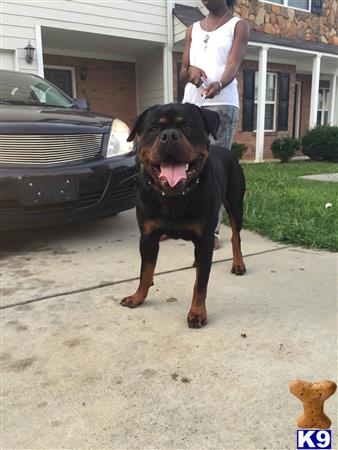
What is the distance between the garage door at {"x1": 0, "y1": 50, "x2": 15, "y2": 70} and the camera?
328 inches

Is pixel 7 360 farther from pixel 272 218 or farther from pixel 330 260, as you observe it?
pixel 272 218

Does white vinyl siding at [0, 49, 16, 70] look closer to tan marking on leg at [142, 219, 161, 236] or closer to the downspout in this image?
the downspout

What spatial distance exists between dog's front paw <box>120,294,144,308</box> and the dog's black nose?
40.4 inches

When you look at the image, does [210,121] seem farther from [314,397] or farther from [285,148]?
[285,148]

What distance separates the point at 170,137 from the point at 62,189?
172cm

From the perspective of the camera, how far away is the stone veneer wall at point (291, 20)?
1167cm

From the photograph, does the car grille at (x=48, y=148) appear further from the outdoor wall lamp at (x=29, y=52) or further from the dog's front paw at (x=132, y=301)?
the outdoor wall lamp at (x=29, y=52)

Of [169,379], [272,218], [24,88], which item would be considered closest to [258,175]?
[272,218]

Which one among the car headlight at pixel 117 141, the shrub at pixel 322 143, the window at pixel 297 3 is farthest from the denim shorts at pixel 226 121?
the window at pixel 297 3

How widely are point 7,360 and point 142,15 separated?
31.0ft

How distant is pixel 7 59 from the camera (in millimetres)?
8383

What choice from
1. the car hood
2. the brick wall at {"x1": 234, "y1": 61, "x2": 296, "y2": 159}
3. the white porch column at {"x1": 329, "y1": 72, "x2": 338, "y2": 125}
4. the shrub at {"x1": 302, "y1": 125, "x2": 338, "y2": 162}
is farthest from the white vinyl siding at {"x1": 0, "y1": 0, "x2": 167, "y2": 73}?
the white porch column at {"x1": 329, "y1": 72, "x2": 338, "y2": 125}

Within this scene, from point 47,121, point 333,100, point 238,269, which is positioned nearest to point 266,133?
point 333,100

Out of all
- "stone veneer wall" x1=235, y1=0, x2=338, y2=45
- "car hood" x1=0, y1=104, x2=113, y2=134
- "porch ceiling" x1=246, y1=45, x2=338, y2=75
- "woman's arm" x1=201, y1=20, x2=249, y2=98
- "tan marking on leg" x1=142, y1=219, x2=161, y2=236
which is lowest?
"tan marking on leg" x1=142, y1=219, x2=161, y2=236
